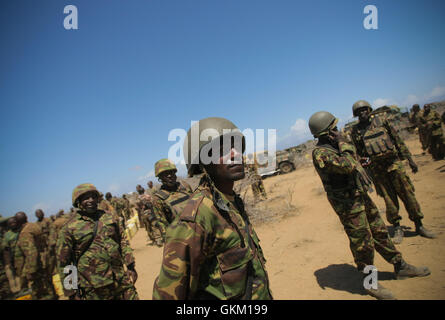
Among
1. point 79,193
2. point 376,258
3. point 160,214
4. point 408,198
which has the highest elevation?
point 79,193

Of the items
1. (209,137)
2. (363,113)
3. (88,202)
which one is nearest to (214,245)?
(209,137)

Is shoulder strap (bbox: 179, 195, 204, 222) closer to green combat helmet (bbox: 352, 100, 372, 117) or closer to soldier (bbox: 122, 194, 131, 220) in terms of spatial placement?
green combat helmet (bbox: 352, 100, 372, 117)

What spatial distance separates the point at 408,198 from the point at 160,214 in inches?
191

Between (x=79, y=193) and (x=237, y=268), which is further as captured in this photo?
(x=79, y=193)

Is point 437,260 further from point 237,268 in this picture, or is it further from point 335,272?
point 237,268

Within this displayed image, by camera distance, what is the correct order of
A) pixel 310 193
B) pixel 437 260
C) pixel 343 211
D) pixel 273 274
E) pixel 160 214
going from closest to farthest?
pixel 343 211, pixel 437 260, pixel 273 274, pixel 160 214, pixel 310 193

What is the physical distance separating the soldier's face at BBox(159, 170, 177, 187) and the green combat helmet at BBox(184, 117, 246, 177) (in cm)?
323

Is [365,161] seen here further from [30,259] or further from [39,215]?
A: [39,215]

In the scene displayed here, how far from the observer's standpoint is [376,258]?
4.07 m

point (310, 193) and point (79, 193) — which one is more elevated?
point (79, 193)

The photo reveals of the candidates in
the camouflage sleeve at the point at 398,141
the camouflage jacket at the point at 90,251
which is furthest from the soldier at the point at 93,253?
the camouflage sleeve at the point at 398,141

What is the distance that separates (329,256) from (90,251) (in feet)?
14.0
